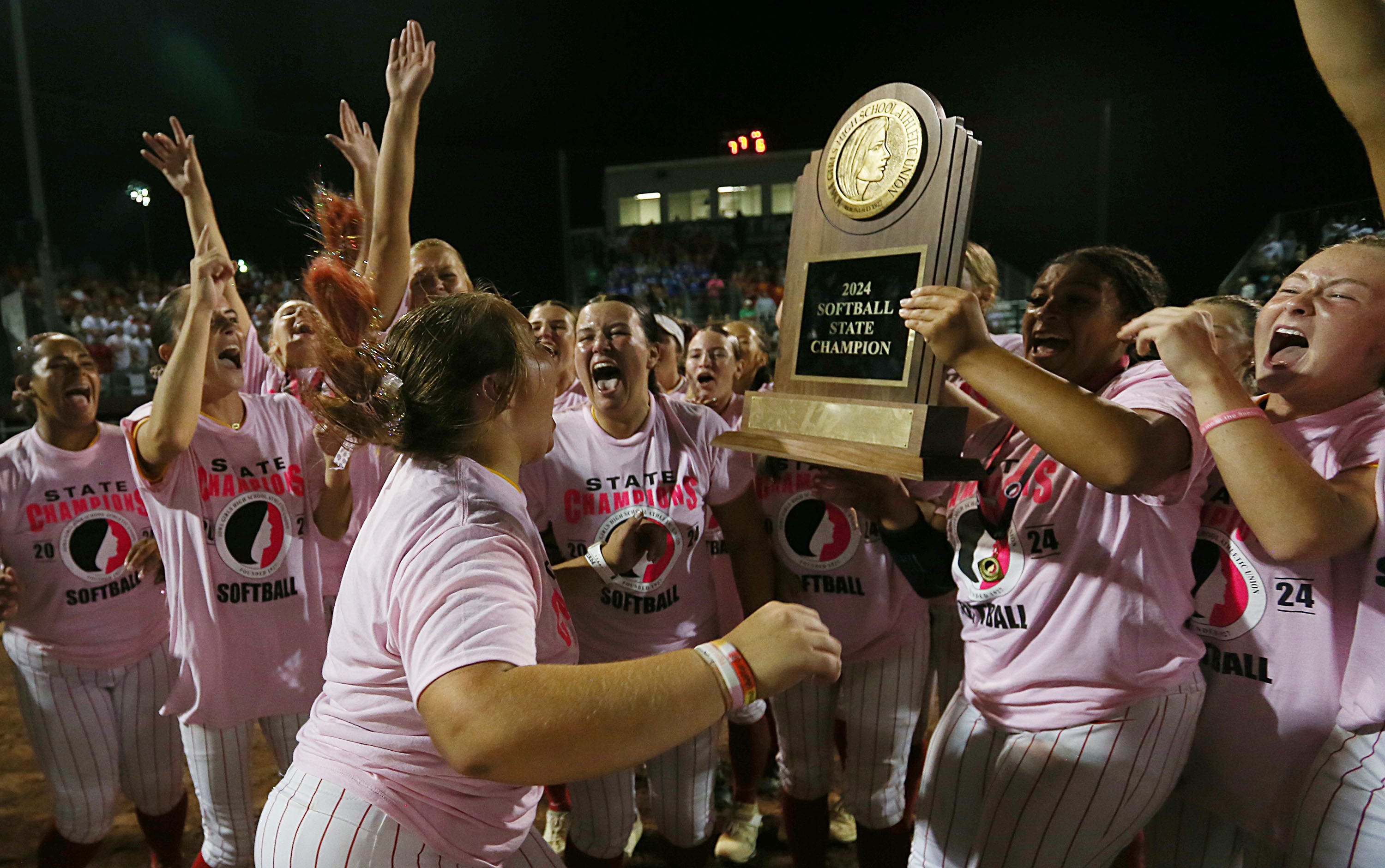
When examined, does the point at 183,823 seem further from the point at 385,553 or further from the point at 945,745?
the point at 945,745

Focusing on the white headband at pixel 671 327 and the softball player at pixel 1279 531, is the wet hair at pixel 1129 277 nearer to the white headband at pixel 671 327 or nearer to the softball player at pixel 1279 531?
the softball player at pixel 1279 531

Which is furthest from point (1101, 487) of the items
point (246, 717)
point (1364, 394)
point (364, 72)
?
point (364, 72)

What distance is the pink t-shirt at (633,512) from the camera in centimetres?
260

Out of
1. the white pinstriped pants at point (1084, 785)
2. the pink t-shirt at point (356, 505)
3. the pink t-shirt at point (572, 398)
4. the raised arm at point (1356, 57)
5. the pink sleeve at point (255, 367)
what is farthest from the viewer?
the pink t-shirt at point (572, 398)

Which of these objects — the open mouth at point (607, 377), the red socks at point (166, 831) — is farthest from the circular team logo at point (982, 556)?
the red socks at point (166, 831)

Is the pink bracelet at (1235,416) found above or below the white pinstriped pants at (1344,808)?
above

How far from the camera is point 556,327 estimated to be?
379cm

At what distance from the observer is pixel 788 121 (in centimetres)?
1335

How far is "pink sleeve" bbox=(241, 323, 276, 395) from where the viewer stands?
3447mm

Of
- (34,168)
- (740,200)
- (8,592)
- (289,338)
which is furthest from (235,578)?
(740,200)

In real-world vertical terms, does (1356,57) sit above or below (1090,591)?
above

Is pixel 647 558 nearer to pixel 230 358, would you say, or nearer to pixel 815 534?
pixel 815 534

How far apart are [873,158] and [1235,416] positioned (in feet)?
3.30

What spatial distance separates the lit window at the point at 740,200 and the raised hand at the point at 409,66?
1604 centimetres
